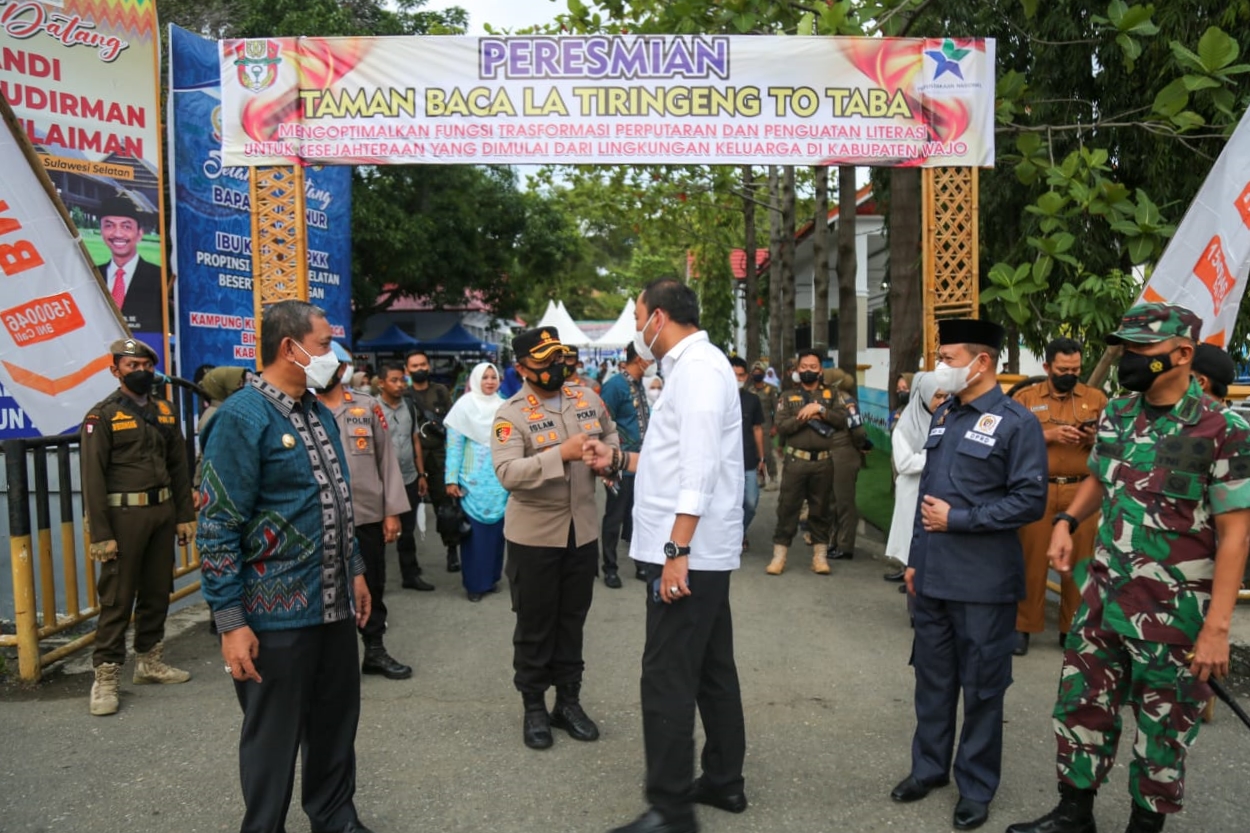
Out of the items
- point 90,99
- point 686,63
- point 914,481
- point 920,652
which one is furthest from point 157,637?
point 90,99

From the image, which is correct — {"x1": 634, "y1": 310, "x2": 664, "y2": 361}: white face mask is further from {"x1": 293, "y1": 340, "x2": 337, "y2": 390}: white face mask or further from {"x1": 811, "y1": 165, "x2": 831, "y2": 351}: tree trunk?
{"x1": 811, "y1": 165, "x2": 831, "y2": 351}: tree trunk

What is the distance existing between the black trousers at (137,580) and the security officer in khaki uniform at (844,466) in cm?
521

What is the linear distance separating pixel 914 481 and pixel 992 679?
3.20 m

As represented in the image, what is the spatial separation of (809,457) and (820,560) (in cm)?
88

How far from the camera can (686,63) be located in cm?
741

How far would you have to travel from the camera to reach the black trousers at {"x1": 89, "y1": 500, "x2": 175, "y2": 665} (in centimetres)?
496

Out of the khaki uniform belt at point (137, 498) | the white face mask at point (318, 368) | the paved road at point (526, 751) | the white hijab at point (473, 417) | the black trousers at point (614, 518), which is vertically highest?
the white face mask at point (318, 368)

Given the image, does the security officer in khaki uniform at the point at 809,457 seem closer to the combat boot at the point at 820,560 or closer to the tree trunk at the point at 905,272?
the combat boot at the point at 820,560

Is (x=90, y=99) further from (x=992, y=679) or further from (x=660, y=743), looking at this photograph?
(x=992, y=679)

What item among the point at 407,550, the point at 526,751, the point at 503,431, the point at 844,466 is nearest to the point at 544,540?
the point at 503,431

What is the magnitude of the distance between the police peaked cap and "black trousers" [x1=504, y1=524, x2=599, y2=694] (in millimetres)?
1944

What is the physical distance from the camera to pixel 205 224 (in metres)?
10.6

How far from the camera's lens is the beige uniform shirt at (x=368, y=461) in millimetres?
5430

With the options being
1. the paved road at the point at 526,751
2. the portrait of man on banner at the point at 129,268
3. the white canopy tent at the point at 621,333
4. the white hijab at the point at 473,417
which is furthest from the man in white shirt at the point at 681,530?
the white canopy tent at the point at 621,333
